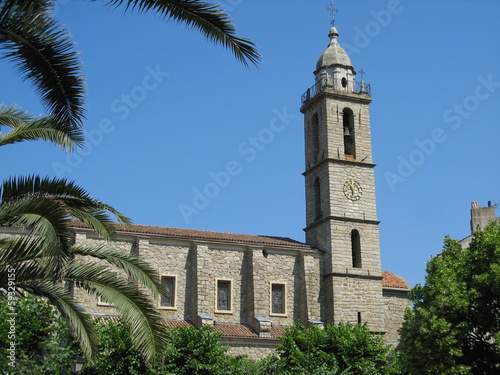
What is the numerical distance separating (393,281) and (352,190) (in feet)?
18.3

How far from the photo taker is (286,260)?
115 ft

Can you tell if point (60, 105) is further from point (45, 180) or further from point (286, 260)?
point (286, 260)

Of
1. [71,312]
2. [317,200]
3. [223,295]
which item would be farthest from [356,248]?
[71,312]

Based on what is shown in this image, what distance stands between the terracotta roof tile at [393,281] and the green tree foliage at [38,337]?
19.0 metres

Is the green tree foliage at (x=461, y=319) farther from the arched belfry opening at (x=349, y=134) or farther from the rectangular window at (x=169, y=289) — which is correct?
the arched belfry opening at (x=349, y=134)

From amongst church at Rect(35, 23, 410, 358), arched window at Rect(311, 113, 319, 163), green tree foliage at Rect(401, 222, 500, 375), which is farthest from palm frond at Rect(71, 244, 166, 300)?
arched window at Rect(311, 113, 319, 163)

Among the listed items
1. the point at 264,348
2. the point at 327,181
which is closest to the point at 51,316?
the point at 264,348

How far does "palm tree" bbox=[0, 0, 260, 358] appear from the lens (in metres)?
9.74

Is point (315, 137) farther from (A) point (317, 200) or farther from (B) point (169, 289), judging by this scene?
(B) point (169, 289)

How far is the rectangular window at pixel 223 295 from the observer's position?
110 ft

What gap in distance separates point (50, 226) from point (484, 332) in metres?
17.6

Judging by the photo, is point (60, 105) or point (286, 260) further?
point (286, 260)

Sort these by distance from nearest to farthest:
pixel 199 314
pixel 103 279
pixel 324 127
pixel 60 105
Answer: pixel 60 105, pixel 103 279, pixel 199 314, pixel 324 127

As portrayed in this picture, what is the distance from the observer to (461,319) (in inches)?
926
